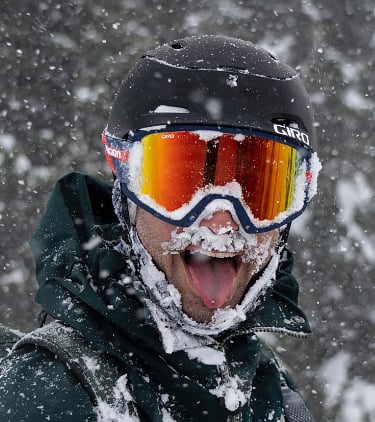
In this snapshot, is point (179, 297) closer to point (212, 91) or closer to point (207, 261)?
point (207, 261)

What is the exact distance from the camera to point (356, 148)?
582cm

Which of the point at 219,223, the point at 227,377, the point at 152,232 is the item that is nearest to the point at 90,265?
the point at 152,232

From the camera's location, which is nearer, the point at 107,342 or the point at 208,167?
the point at 107,342

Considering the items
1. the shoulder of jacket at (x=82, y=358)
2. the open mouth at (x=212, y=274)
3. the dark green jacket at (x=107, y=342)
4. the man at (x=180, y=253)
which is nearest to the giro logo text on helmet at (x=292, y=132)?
the man at (x=180, y=253)

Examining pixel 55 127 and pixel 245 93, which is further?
pixel 55 127

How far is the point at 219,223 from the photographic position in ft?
5.79

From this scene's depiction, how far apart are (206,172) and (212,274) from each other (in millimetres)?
333

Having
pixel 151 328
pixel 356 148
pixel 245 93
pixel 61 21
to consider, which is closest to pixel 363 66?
pixel 356 148

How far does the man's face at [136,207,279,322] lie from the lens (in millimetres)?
1738

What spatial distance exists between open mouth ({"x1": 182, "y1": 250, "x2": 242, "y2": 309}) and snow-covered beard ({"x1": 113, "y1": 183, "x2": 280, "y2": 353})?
0.04 metres

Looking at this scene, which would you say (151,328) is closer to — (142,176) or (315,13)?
(142,176)

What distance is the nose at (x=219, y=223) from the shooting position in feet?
5.78

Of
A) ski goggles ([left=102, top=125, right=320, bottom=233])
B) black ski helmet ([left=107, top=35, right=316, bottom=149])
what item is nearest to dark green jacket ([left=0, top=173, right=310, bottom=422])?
ski goggles ([left=102, top=125, right=320, bottom=233])

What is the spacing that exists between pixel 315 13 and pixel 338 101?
1.00m
